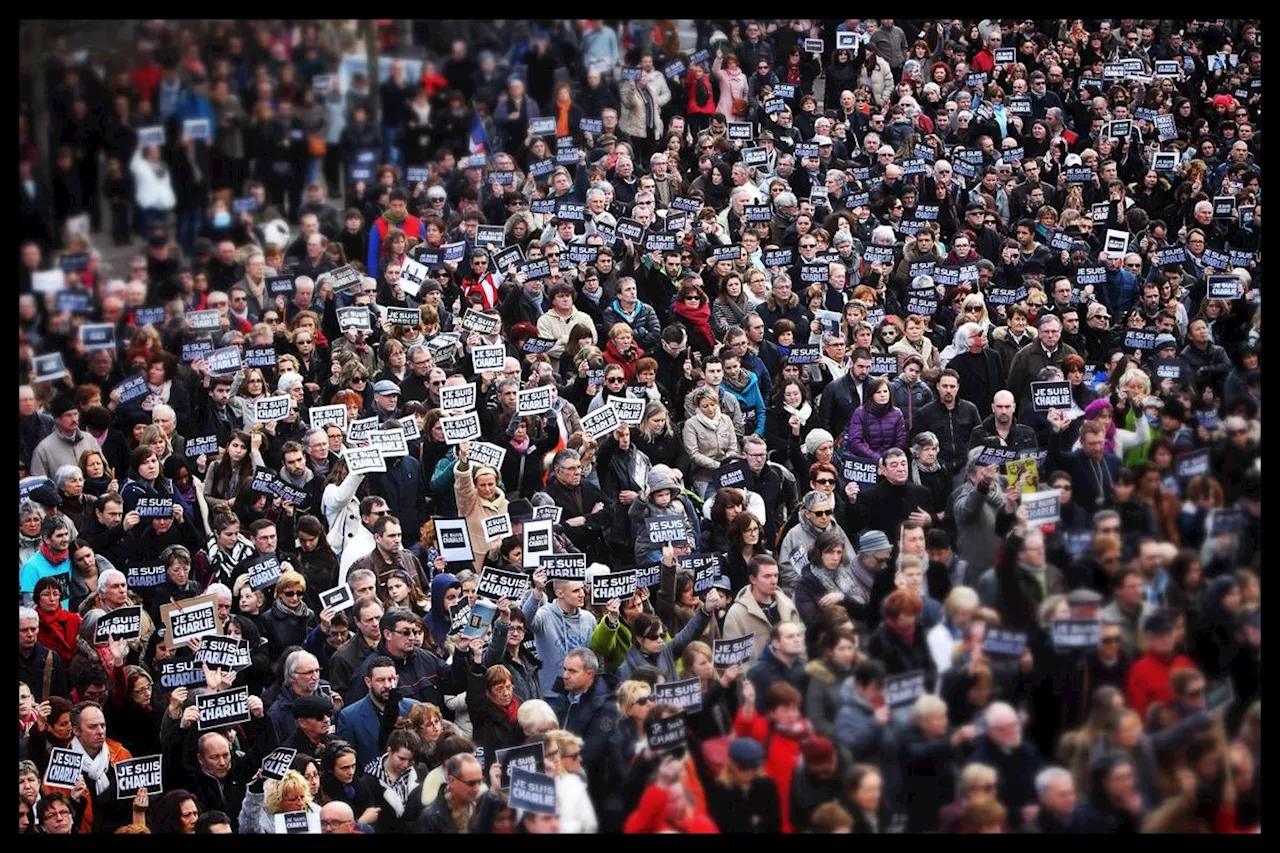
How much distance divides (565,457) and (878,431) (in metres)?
1.27

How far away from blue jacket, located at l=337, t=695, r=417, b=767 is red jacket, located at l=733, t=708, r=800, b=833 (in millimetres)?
1380

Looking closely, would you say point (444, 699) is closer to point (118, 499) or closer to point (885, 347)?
point (118, 499)

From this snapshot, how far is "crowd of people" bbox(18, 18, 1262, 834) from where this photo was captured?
566 cm

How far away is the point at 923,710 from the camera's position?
560cm

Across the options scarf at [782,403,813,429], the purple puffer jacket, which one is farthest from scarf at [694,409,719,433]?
the purple puffer jacket

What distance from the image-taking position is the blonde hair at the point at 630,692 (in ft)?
20.7

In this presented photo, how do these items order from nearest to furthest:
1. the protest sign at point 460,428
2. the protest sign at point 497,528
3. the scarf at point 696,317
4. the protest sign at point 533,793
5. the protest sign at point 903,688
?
the protest sign at point 903,688
the protest sign at point 533,793
the protest sign at point 497,528
the protest sign at point 460,428
the scarf at point 696,317

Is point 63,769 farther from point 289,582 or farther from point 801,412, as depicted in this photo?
point 801,412

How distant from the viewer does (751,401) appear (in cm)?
790

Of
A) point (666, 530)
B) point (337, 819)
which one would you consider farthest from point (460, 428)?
point (337, 819)

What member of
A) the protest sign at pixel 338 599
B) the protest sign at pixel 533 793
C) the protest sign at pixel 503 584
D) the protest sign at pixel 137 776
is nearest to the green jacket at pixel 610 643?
the protest sign at pixel 503 584

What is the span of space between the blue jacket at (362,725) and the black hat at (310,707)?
0.22ft

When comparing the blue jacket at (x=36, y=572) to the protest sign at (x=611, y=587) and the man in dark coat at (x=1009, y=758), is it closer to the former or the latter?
the protest sign at (x=611, y=587)

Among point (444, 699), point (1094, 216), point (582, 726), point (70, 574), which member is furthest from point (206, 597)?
point (1094, 216)
